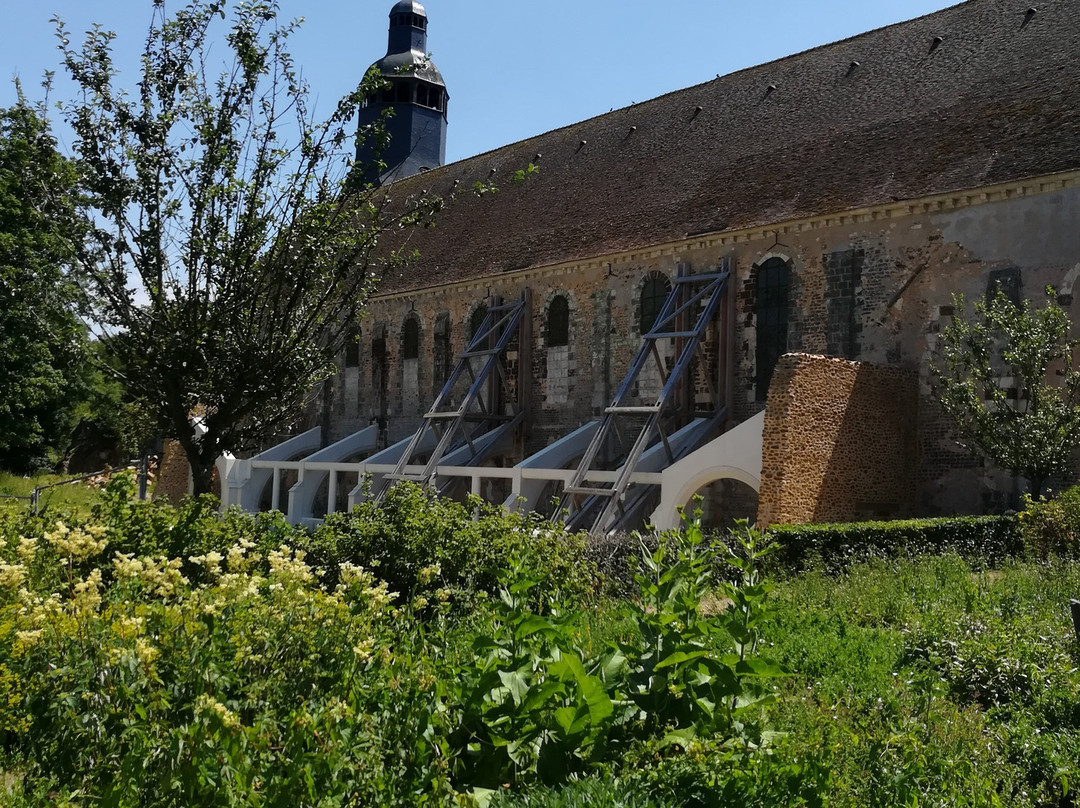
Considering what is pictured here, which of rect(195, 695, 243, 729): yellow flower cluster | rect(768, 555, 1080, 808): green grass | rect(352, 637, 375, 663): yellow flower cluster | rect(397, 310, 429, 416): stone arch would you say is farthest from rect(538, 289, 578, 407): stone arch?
rect(195, 695, 243, 729): yellow flower cluster

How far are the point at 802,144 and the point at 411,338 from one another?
12840 mm

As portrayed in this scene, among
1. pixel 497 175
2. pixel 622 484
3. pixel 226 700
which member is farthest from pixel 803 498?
pixel 497 175

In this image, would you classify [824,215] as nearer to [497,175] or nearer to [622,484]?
[622,484]

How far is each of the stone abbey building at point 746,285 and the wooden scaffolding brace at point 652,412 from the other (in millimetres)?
64

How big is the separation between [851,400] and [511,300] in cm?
1128

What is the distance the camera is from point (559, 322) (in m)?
25.7

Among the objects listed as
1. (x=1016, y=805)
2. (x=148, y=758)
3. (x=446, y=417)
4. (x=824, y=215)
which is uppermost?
(x=824, y=215)

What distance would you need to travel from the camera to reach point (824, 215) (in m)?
19.8

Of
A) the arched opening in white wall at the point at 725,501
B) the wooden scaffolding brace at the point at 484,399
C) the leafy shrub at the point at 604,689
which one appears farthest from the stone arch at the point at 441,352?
the leafy shrub at the point at 604,689

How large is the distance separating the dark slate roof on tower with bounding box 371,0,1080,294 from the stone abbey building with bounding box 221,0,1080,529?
71 mm

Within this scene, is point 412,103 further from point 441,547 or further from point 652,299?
point 441,547

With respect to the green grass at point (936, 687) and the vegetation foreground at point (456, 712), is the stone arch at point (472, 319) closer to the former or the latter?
the green grass at point (936, 687)

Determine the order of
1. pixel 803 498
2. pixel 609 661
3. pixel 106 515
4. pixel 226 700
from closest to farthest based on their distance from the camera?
pixel 226 700
pixel 609 661
pixel 106 515
pixel 803 498

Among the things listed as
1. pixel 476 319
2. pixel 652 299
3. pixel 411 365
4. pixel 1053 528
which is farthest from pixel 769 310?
pixel 411 365
